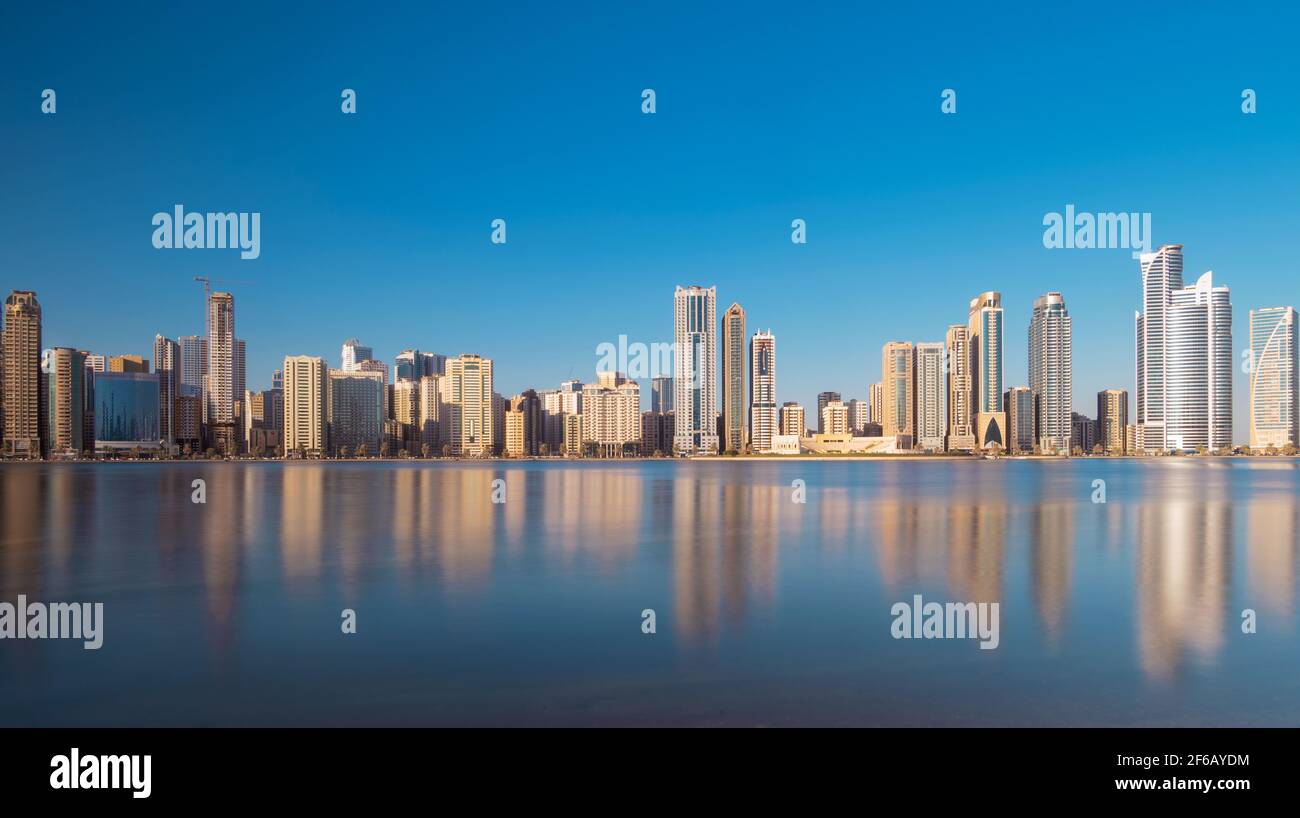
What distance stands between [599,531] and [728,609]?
1977cm

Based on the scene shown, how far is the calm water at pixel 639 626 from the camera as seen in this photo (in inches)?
487

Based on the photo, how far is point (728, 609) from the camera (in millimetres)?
19328

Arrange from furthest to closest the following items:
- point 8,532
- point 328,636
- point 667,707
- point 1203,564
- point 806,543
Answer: point 8,532 → point 806,543 → point 1203,564 → point 328,636 → point 667,707

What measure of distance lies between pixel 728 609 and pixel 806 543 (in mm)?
14473

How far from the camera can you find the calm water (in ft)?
40.6

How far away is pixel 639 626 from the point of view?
17.8 m
